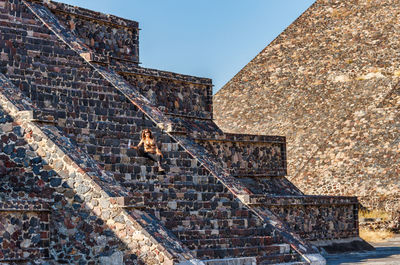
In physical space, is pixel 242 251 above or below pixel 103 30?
below

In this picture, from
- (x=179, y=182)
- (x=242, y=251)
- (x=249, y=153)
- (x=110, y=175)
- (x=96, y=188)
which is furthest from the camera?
(x=249, y=153)

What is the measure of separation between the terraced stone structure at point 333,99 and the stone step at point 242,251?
13189 millimetres

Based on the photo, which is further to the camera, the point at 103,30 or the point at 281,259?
the point at 103,30

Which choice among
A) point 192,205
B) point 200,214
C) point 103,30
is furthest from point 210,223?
point 103,30

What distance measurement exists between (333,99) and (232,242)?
22.4 metres

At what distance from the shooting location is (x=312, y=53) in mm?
41250

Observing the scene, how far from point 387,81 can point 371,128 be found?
3.63 m

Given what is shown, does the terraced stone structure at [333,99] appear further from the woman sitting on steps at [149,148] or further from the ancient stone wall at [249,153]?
the woman sitting on steps at [149,148]

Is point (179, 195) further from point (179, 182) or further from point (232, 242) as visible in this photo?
point (232, 242)

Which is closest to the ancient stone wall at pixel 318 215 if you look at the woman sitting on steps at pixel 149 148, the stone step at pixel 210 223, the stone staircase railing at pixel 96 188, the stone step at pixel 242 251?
the stone step at pixel 210 223

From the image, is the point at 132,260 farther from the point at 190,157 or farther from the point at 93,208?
the point at 190,157

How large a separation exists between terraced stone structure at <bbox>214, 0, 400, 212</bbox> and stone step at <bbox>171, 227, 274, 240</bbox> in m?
13.0

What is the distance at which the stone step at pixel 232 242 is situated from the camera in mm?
14987

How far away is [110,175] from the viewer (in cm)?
1488
